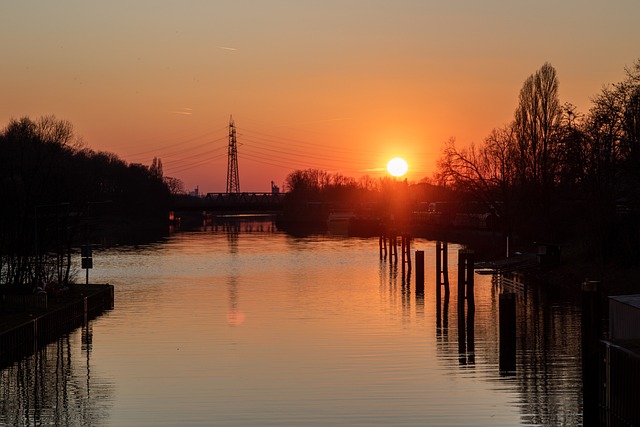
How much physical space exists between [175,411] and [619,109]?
47.6 m

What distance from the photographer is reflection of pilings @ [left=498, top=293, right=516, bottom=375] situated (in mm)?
37438

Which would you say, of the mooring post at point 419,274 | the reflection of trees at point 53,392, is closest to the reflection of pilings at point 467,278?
the mooring post at point 419,274

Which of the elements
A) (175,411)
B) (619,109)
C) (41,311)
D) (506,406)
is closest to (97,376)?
(175,411)

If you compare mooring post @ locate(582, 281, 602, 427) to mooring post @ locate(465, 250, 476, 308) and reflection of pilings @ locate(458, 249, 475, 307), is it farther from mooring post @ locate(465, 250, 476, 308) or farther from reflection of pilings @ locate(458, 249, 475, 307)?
mooring post @ locate(465, 250, 476, 308)

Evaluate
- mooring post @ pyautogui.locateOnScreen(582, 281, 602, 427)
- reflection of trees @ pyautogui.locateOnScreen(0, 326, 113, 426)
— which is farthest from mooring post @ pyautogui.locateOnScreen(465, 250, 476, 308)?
mooring post @ pyautogui.locateOnScreen(582, 281, 602, 427)

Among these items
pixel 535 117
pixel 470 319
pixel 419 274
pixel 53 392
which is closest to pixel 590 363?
pixel 53 392

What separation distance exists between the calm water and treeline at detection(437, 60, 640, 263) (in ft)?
26.5

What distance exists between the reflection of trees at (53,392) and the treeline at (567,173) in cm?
3807

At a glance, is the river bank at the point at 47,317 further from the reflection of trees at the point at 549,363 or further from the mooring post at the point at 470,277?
the mooring post at the point at 470,277

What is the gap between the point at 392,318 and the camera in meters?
56.7

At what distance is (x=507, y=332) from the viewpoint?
38531 millimetres

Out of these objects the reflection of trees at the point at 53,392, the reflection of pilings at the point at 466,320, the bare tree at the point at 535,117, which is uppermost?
the bare tree at the point at 535,117

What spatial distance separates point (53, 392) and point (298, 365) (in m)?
10.5

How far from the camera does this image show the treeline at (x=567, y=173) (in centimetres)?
6731
